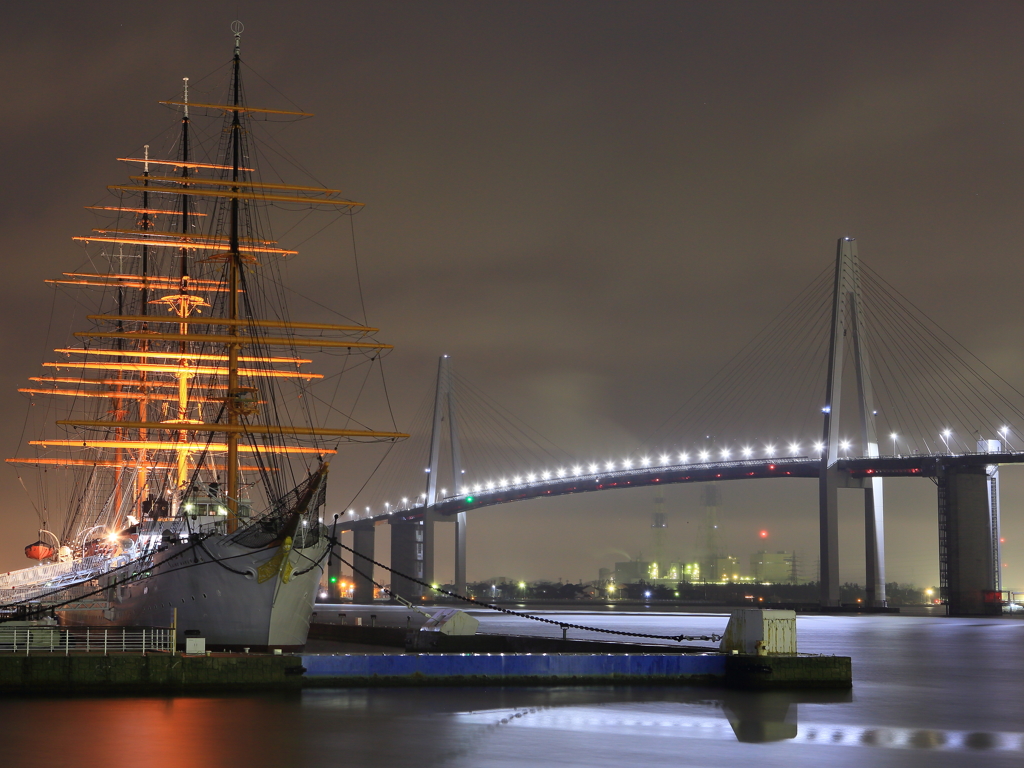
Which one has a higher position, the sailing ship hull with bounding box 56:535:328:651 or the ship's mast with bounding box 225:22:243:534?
the ship's mast with bounding box 225:22:243:534

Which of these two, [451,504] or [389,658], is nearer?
[389,658]

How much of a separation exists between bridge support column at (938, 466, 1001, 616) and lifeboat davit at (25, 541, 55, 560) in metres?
45.7

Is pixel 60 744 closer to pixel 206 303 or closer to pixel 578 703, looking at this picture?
pixel 578 703

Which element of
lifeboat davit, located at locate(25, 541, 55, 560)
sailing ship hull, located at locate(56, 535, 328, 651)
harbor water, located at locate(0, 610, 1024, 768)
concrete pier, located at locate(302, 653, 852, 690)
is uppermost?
lifeboat davit, located at locate(25, 541, 55, 560)

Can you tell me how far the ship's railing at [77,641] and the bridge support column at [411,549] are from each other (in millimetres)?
61350

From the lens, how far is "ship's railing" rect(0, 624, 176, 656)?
65.6 feet

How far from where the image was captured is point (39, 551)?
52.3 m

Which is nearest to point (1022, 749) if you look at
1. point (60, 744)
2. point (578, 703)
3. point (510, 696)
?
point (578, 703)

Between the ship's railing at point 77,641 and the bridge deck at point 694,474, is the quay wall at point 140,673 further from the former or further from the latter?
the bridge deck at point 694,474

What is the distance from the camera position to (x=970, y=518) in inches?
2702

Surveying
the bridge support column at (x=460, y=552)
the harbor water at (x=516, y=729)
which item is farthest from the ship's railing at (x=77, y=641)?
the bridge support column at (x=460, y=552)

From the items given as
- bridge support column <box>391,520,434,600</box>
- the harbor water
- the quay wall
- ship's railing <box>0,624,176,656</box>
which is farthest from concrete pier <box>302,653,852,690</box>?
bridge support column <box>391,520,434,600</box>

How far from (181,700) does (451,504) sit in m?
75.9

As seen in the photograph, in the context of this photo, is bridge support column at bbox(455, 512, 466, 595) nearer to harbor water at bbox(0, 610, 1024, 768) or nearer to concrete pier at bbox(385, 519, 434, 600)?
concrete pier at bbox(385, 519, 434, 600)
